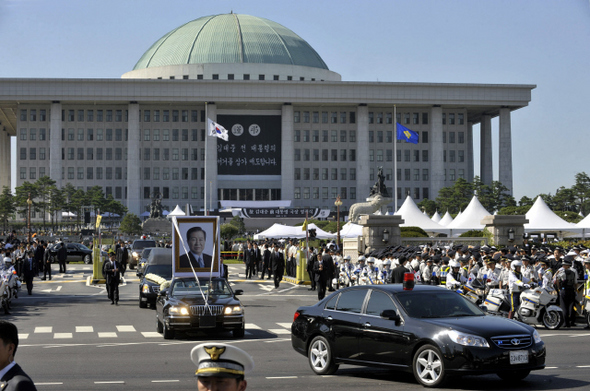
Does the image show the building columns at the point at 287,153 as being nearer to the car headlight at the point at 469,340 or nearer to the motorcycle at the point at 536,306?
the motorcycle at the point at 536,306

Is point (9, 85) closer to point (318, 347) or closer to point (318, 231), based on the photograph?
point (318, 231)

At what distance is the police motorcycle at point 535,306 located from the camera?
1878cm

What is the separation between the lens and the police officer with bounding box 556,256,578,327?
1919cm

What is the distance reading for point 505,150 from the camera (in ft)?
408

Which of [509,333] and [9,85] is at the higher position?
[9,85]

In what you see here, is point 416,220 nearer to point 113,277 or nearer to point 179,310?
point 113,277

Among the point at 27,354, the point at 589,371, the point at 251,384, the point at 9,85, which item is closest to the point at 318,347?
the point at 251,384

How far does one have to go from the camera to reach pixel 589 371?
40.4 ft

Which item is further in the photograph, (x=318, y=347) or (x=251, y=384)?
(x=318, y=347)

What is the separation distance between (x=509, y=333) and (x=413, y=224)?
128ft

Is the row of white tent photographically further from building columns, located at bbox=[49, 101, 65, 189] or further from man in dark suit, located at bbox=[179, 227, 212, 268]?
building columns, located at bbox=[49, 101, 65, 189]

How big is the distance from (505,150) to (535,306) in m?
109

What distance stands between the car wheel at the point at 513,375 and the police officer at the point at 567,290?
840 centimetres

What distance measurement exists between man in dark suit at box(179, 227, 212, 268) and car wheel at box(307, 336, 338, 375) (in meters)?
10.2
